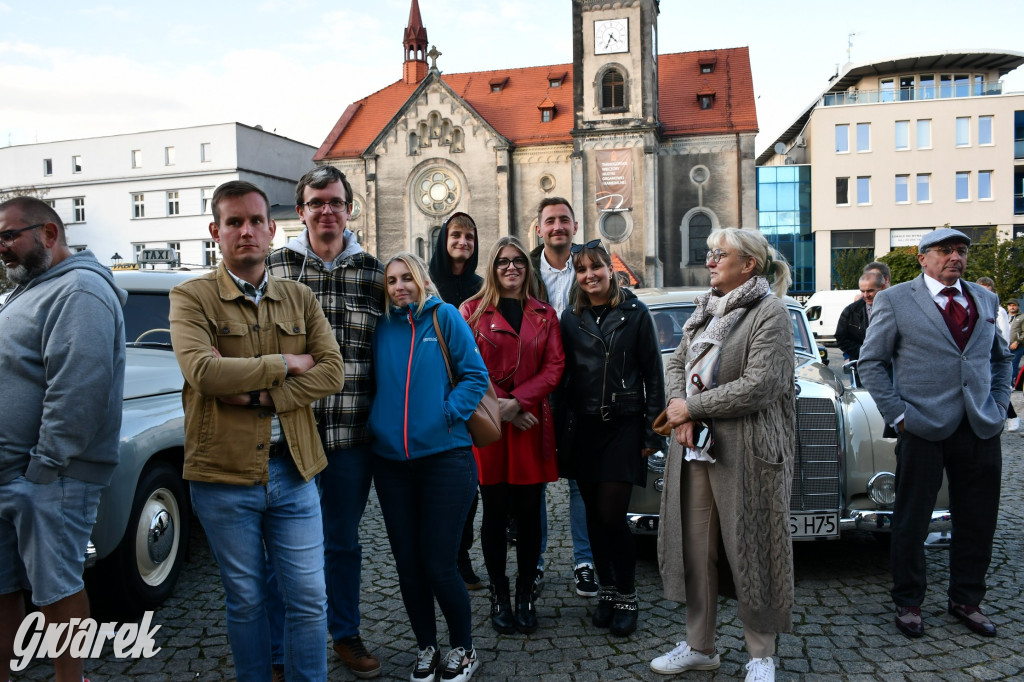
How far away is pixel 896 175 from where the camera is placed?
45.5 m

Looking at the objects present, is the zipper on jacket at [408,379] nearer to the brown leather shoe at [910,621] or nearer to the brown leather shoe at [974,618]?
the brown leather shoe at [910,621]

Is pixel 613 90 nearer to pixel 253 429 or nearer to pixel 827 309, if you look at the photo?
pixel 827 309

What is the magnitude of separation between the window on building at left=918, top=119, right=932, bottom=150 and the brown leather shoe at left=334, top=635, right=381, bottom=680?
50265mm

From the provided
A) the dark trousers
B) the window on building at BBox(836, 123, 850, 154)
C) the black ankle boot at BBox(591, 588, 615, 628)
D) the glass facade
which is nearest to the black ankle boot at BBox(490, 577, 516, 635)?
the black ankle boot at BBox(591, 588, 615, 628)

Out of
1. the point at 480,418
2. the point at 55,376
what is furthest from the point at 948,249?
the point at 55,376

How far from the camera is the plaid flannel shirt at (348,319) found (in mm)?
3504

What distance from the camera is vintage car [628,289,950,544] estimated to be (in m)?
4.56

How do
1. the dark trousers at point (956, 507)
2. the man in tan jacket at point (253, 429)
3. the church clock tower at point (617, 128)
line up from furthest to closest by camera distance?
the church clock tower at point (617, 128) → the dark trousers at point (956, 507) → the man in tan jacket at point (253, 429)

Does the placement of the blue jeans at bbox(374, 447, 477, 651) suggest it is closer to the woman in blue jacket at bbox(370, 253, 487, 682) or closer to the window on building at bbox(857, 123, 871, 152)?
the woman in blue jacket at bbox(370, 253, 487, 682)

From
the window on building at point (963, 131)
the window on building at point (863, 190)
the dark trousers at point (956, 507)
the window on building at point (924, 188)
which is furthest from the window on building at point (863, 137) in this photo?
the dark trousers at point (956, 507)

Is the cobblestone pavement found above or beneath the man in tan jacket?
beneath

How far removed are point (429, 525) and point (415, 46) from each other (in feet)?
172

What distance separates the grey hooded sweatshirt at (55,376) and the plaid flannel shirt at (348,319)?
0.88 m

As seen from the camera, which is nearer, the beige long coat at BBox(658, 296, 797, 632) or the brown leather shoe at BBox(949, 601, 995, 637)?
the beige long coat at BBox(658, 296, 797, 632)
